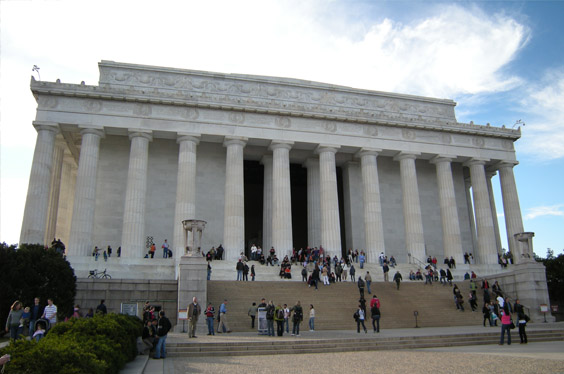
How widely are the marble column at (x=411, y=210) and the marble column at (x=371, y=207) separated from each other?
7.92 ft

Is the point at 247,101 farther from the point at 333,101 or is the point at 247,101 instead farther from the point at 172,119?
the point at 333,101

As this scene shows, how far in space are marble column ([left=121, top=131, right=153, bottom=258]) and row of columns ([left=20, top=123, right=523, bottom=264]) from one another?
74 millimetres

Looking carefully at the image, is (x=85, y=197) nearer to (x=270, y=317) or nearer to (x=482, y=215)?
(x=270, y=317)

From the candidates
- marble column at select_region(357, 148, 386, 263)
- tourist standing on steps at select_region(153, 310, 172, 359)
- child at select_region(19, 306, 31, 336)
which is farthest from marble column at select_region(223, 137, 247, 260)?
child at select_region(19, 306, 31, 336)

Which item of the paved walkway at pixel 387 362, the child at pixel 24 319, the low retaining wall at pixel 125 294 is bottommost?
the paved walkway at pixel 387 362

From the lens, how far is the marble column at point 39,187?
33.2 metres

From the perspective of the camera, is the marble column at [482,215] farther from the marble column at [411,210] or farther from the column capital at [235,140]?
the column capital at [235,140]

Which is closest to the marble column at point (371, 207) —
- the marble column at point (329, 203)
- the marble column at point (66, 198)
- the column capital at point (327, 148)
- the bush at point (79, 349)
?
the column capital at point (327, 148)

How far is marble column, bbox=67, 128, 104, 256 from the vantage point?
33909 mm

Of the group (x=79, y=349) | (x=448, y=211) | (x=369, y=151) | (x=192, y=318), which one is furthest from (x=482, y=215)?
(x=79, y=349)

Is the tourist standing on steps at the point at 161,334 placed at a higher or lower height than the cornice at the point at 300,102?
lower

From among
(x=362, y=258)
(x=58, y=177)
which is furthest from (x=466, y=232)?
(x=58, y=177)

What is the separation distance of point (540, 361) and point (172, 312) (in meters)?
18.0

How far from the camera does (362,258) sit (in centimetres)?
3603
